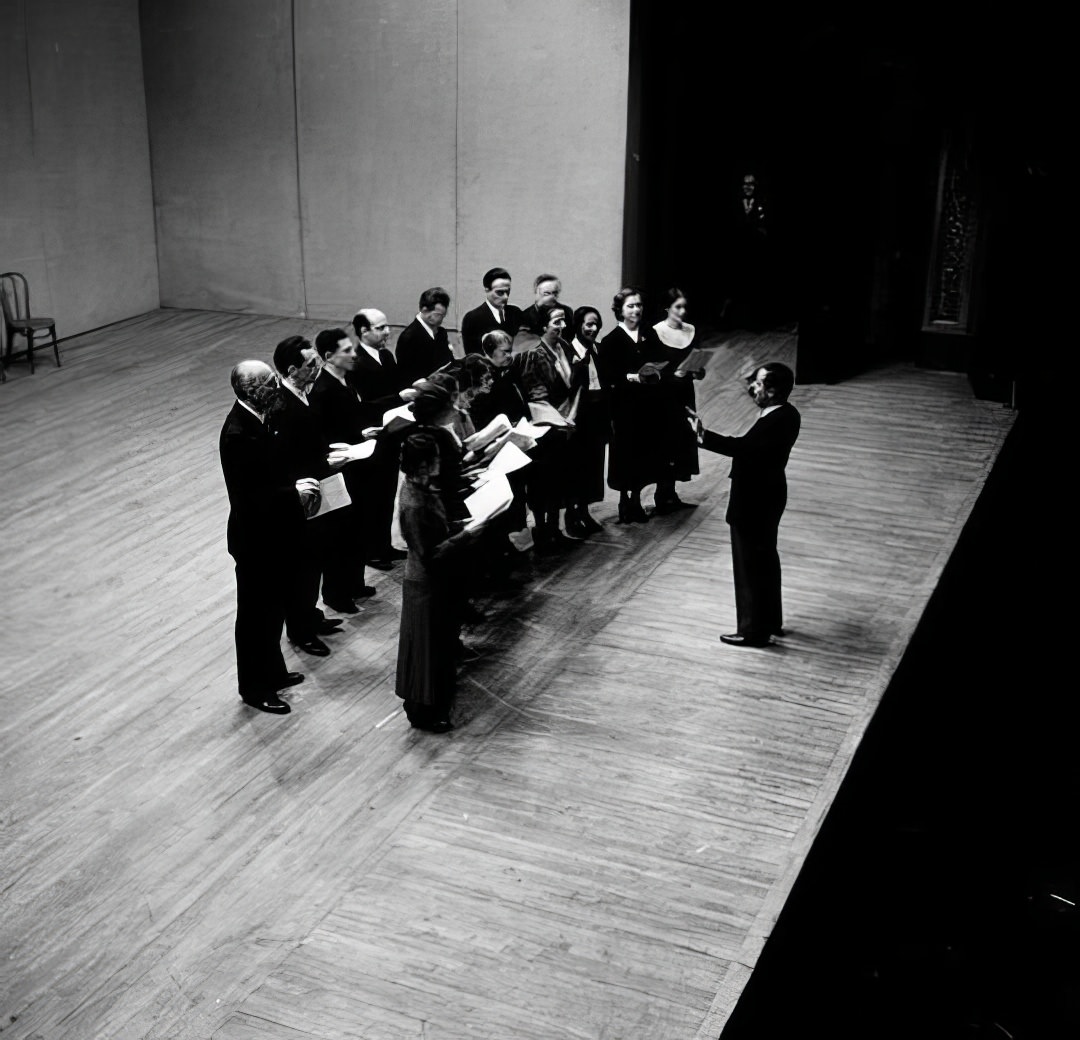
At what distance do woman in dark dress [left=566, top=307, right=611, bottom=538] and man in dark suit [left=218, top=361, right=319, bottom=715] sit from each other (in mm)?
2284

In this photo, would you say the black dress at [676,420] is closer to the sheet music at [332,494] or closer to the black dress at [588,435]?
the black dress at [588,435]

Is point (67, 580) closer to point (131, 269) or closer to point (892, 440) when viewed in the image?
point (892, 440)

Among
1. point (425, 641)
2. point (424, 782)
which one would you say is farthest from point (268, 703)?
point (424, 782)

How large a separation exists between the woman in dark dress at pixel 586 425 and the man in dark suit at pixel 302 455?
6.01 feet

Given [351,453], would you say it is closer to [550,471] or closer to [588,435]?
[550,471]

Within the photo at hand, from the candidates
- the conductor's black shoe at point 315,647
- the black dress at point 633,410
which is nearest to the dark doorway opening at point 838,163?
the black dress at point 633,410

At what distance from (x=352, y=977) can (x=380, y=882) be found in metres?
0.54

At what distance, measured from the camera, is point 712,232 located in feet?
47.2

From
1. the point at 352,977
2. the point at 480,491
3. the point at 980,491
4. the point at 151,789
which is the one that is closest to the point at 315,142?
the point at 980,491

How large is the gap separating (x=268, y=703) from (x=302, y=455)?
3.89ft

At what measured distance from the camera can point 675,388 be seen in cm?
868

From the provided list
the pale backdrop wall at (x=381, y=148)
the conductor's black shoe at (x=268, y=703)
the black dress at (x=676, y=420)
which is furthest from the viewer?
the pale backdrop wall at (x=381, y=148)

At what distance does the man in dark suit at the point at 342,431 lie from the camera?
23.2 feet

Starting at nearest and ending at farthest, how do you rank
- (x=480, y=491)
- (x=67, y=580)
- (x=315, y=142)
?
(x=480, y=491), (x=67, y=580), (x=315, y=142)
